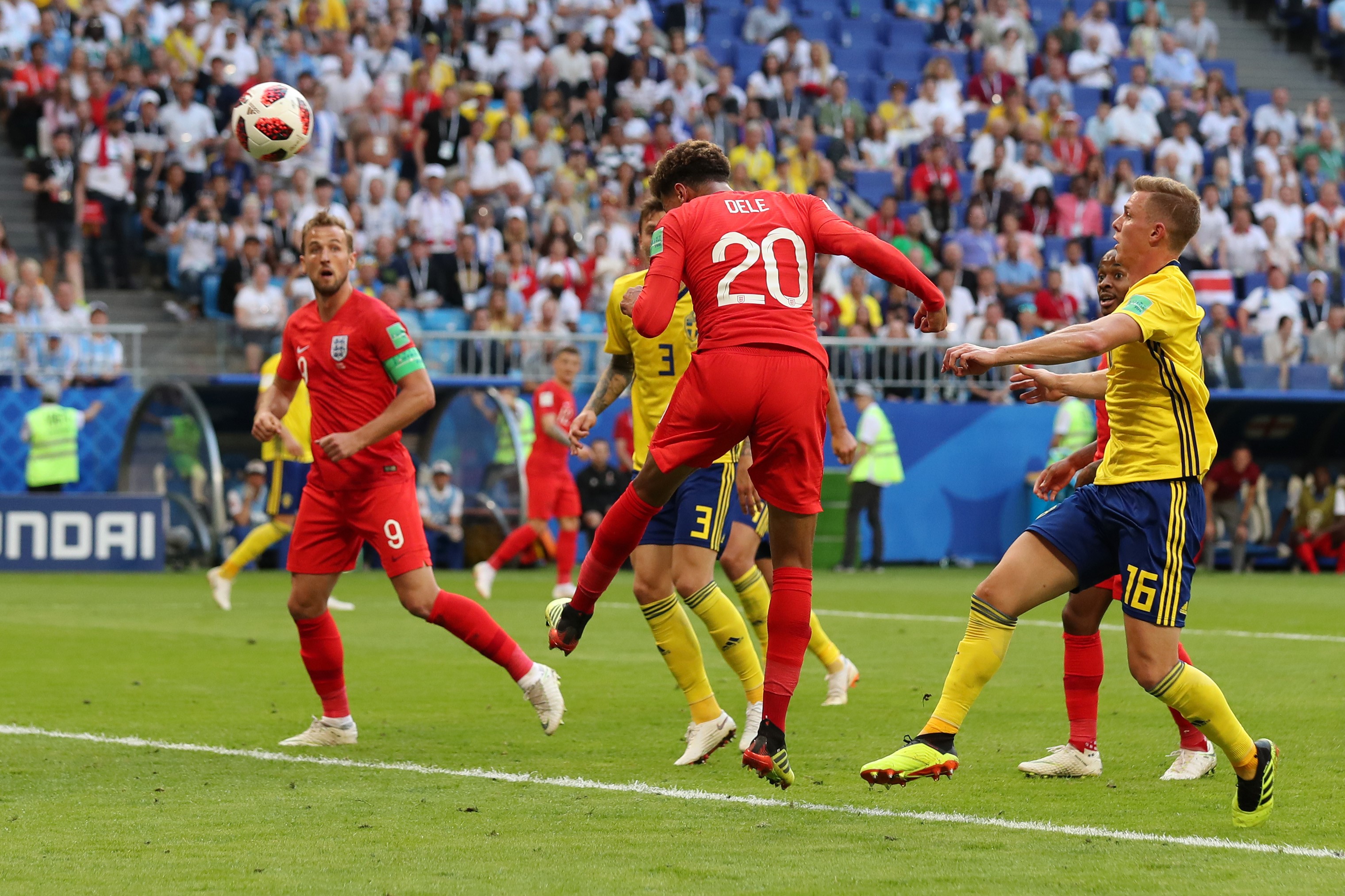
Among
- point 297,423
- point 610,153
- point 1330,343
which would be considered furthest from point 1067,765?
point 610,153

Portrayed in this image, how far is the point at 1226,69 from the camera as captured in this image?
98.7 feet

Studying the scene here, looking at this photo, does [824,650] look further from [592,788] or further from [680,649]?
[592,788]

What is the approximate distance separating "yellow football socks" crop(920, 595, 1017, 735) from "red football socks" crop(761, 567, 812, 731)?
54 centimetres

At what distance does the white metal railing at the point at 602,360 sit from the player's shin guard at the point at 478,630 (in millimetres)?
12139

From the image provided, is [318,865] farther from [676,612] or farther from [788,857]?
[676,612]

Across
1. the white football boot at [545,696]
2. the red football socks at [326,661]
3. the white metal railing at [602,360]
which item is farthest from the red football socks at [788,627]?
the white metal railing at [602,360]

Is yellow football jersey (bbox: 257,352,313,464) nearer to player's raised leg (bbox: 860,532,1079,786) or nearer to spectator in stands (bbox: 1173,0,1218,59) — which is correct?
player's raised leg (bbox: 860,532,1079,786)

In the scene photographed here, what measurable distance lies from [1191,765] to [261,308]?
14531mm

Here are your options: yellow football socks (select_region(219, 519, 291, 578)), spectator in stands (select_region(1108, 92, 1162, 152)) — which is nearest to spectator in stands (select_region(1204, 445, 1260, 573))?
spectator in stands (select_region(1108, 92, 1162, 152))

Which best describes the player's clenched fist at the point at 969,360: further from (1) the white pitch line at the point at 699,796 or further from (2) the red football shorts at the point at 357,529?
(2) the red football shorts at the point at 357,529

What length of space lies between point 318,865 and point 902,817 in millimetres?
2040

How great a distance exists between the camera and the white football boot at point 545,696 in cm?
762

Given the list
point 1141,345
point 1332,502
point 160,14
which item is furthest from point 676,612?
point 160,14

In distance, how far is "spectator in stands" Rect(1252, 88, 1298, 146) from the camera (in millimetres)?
28516
